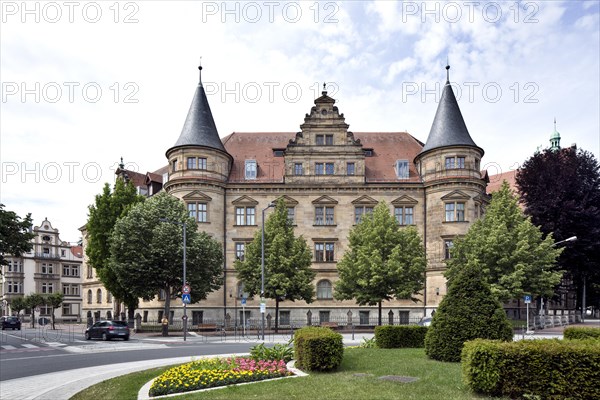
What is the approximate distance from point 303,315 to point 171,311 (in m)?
12.2

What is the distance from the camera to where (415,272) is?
4019cm

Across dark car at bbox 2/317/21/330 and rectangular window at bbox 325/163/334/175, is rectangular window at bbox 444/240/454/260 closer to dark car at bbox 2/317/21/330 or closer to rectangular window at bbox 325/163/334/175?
rectangular window at bbox 325/163/334/175

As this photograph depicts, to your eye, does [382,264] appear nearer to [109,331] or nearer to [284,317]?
[284,317]

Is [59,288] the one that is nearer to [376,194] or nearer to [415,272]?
[376,194]

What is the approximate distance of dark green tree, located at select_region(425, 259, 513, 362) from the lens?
47.8 feet

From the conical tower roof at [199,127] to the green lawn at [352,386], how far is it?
34823mm

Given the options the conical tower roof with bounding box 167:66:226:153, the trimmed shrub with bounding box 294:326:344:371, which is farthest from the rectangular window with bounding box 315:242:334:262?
the trimmed shrub with bounding box 294:326:344:371

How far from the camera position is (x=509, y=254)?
127 ft

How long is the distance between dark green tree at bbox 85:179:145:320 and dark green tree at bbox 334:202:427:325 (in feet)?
63.1

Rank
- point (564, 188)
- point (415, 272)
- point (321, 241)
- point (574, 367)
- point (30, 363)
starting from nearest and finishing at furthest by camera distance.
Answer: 1. point (574, 367)
2. point (30, 363)
3. point (415, 272)
4. point (564, 188)
5. point (321, 241)

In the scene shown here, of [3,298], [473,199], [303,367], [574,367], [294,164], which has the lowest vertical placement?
[3,298]

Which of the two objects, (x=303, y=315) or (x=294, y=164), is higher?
(x=294, y=164)

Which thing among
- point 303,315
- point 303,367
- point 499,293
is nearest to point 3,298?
point 303,315

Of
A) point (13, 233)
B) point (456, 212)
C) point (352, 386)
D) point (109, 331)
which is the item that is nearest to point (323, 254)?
point (456, 212)
